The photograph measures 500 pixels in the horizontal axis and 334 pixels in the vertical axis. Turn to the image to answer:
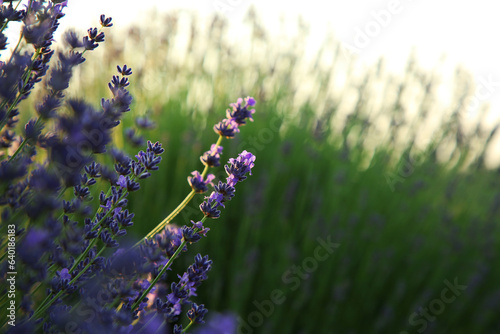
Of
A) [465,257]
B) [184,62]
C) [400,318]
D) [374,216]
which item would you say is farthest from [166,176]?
[465,257]

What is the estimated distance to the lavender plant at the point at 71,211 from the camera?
543mm

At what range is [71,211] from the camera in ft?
2.88

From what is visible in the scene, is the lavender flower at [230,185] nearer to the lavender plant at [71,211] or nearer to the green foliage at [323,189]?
the lavender plant at [71,211]

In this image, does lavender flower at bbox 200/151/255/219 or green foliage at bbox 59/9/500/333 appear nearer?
lavender flower at bbox 200/151/255/219

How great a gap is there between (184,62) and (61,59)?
2.86 meters

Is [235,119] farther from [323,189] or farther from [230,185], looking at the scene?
[323,189]

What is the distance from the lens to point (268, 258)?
2.50 metres

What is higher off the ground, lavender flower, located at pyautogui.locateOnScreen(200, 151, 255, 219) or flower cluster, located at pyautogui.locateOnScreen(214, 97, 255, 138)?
flower cluster, located at pyautogui.locateOnScreen(214, 97, 255, 138)

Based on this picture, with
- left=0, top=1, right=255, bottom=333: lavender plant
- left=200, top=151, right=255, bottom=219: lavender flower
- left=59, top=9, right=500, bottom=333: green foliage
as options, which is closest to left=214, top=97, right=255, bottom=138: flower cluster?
left=0, top=1, right=255, bottom=333: lavender plant

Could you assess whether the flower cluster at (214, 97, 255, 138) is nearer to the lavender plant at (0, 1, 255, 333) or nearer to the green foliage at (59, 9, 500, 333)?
the lavender plant at (0, 1, 255, 333)

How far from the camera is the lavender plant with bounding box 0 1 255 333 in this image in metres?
0.54

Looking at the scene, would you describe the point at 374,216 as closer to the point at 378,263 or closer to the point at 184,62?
the point at 378,263

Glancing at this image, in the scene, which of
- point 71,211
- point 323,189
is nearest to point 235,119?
point 71,211

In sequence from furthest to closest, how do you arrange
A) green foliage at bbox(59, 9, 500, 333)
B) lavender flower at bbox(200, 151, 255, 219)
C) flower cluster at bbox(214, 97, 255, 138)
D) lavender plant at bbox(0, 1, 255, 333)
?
green foliage at bbox(59, 9, 500, 333) < flower cluster at bbox(214, 97, 255, 138) < lavender flower at bbox(200, 151, 255, 219) < lavender plant at bbox(0, 1, 255, 333)
